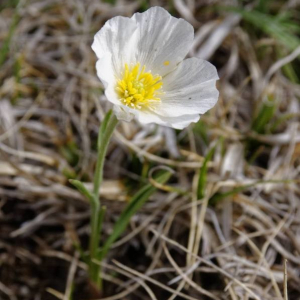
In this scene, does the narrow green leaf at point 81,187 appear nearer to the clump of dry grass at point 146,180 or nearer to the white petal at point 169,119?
the white petal at point 169,119

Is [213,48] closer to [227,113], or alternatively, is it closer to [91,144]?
[227,113]

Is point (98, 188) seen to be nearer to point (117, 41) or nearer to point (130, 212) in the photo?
point (130, 212)

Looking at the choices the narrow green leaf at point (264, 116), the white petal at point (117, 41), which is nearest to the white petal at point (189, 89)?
the white petal at point (117, 41)

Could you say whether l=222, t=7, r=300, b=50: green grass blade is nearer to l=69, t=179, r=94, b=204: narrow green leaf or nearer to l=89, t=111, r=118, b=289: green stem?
l=89, t=111, r=118, b=289: green stem

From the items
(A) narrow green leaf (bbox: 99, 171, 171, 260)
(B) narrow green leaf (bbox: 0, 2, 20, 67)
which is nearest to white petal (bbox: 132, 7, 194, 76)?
(A) narrow green leaf (bbox: 99, 171, 171, 260)

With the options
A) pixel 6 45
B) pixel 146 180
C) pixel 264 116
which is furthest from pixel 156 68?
pixel 6 45

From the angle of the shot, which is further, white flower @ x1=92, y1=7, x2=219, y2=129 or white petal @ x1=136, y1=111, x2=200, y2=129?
white flower @ x1=92, y1=7, x2=219, y2=129
